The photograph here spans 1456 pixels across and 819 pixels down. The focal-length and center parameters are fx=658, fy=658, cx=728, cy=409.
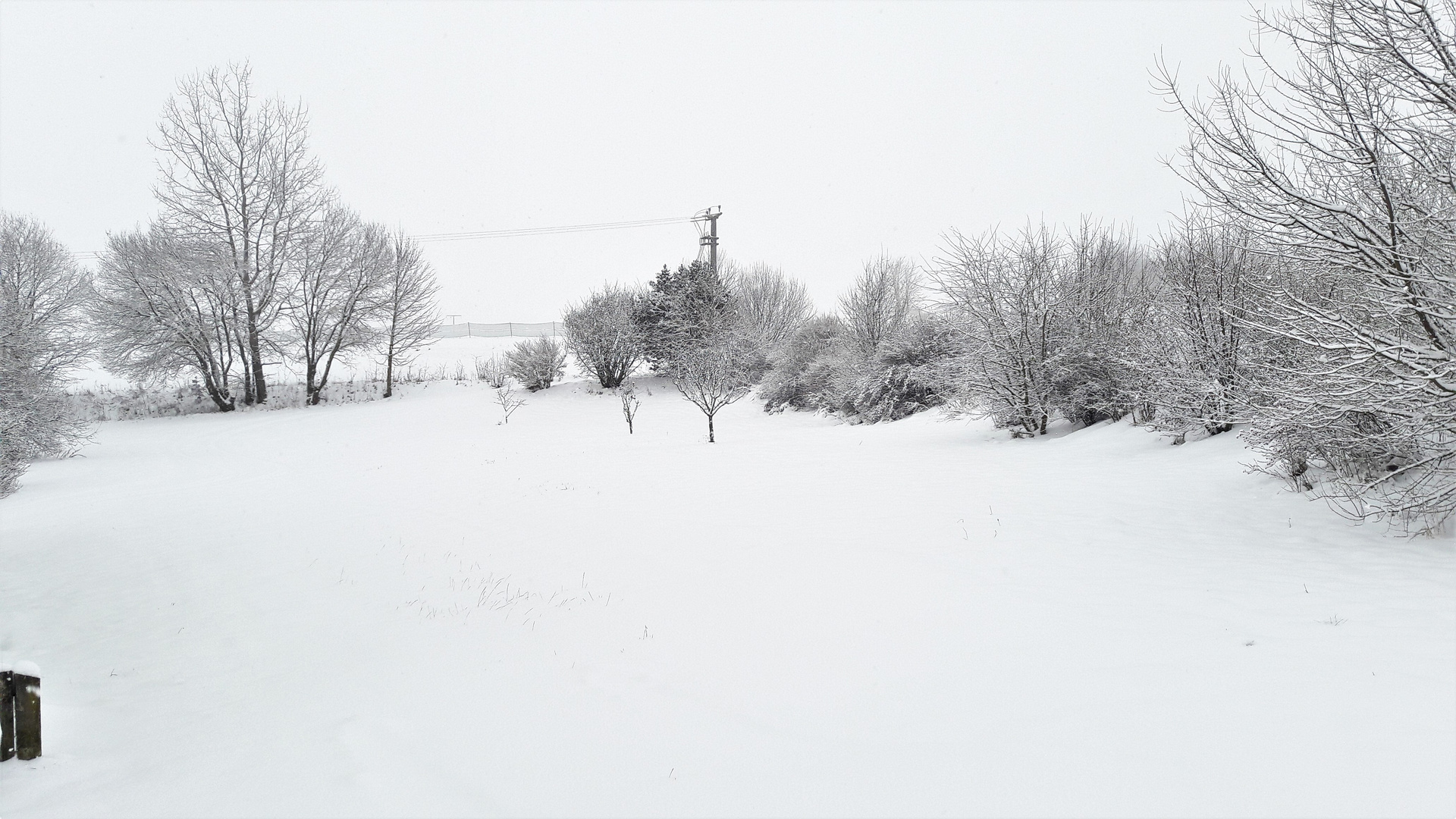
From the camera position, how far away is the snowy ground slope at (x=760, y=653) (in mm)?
2936

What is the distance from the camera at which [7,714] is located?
3080 millimetres

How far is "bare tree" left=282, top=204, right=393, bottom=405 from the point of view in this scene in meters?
21.9

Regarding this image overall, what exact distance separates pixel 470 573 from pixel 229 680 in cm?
226

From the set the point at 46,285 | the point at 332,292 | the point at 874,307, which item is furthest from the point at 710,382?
the point at 46,285

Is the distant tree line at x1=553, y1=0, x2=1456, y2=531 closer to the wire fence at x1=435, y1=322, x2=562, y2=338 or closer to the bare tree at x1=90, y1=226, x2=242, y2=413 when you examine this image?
the bare tree at x1=90, y1=226, x2=242, y2=413

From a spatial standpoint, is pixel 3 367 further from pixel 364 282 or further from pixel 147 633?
pixel 364 282

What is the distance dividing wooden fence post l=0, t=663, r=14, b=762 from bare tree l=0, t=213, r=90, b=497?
11.0m

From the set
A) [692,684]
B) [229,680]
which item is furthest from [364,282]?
[692,684]

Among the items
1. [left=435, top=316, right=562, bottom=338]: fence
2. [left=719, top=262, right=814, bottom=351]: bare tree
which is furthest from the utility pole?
[left=435, top=316, right=562, bottom=338]: fence

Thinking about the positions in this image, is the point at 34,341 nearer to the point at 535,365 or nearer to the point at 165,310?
the point at 165,310

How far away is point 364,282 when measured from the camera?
22.7 m

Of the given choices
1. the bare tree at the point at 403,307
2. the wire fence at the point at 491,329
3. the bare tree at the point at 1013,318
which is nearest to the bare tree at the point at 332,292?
the bare tree at the point at 403,307

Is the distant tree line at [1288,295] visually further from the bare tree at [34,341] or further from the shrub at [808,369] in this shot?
the bare tree at [34,341]

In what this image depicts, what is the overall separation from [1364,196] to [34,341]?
69.2 feet
